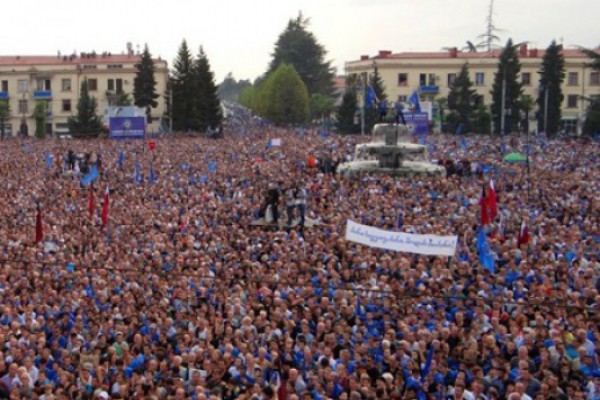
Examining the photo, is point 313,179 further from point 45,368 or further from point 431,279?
point 45,368

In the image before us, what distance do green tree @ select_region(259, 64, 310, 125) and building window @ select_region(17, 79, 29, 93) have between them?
900 inches

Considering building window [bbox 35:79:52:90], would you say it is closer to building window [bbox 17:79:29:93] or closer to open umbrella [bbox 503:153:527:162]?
building window [bbox 17:79:29:93]

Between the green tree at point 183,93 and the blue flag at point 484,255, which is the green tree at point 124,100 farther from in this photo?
the blue flag at point 484,255

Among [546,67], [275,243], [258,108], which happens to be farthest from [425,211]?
[258,108]

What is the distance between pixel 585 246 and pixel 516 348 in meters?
7.32

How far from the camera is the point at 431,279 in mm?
15914

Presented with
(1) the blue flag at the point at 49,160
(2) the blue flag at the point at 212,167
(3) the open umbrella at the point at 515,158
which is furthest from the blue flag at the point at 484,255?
(1) the blue flag at the point at 49,160

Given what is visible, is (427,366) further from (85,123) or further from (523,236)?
(85,123)

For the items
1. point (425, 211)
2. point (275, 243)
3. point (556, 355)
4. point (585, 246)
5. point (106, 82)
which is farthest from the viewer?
point (106, 82)

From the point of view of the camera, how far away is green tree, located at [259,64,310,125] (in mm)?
80562

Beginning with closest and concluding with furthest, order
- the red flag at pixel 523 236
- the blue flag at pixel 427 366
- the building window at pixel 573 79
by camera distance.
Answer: the blue flag at pixel 427 366
the red flag at pixel 523 236
the building window at pixel 573 79

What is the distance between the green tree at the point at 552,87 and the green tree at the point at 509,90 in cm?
194

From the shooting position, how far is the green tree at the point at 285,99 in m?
80.6

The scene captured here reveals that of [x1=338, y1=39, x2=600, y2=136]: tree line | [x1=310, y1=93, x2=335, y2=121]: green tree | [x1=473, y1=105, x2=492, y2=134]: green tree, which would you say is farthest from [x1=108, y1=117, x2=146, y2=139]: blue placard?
[x1=310, y1=93, x2=335, y2=121]: green tree
